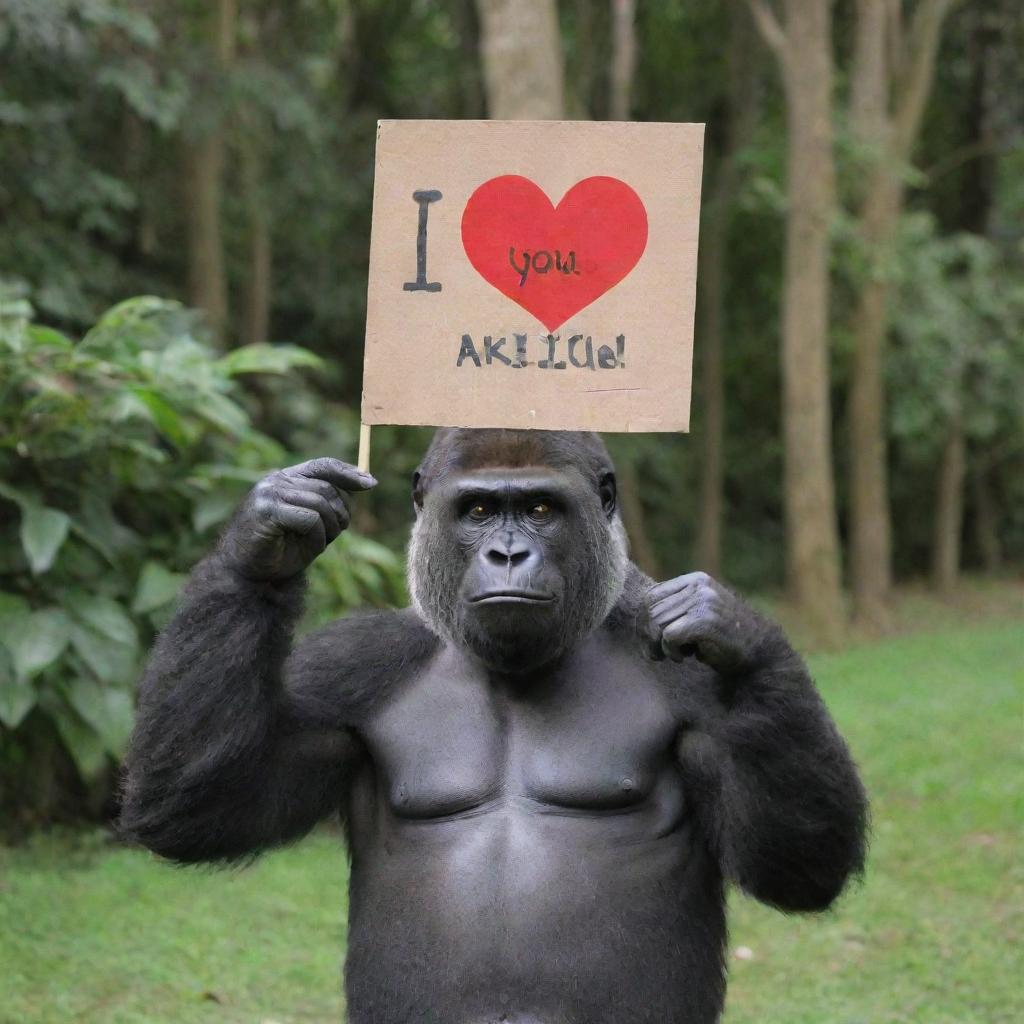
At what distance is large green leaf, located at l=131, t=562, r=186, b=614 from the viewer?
662 cm

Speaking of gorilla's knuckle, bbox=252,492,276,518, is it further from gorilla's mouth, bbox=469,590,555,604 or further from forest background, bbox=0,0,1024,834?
forest background, bbox=0,0,1024,834

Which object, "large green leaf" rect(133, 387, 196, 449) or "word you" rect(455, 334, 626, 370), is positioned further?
"large green leaf" rect(133, 387, 196, 449)

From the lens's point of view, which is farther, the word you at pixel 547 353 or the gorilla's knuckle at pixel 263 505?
the word you at pixel 547 353

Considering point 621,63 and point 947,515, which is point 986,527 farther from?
point 621,63

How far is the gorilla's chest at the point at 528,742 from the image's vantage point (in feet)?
11.6

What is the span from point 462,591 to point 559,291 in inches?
30.2

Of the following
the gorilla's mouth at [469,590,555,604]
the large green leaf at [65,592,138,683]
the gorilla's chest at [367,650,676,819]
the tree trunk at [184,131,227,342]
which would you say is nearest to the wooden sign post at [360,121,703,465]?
the gorilla's mouth at [469,590,555,604]

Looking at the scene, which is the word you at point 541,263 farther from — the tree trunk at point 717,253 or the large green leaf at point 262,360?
the tree trunk at point 717,253

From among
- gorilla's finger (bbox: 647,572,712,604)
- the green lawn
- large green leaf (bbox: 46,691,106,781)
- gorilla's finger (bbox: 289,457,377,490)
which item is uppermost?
gorilla's finger (bbox: 289,457,377,490)

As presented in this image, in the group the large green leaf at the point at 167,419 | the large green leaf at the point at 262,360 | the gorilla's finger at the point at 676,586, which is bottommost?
the gorilla's finger at the point at 676,586

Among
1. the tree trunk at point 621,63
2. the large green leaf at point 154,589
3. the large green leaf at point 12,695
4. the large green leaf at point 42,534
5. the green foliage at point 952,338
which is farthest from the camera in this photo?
the green foliage at point 952,338

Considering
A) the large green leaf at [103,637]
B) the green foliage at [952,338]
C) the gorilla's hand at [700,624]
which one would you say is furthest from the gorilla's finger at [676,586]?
the green foliage at [952,338]

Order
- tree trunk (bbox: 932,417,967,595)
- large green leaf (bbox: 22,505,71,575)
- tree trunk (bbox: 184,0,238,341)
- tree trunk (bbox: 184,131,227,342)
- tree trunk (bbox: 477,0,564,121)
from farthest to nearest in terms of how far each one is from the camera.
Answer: tree trunk (bbox: 932,417,967,595)
tree trunk (bbox: 184,131,227,342)
tree trunk (bbox: 184,0,238,341)
tree trunk (bbox: 477,0,564,121)
large green leaf (bbox: 22,505,71,575)

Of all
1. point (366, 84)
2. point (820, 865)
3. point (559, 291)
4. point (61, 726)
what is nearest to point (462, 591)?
point (559, 291)
